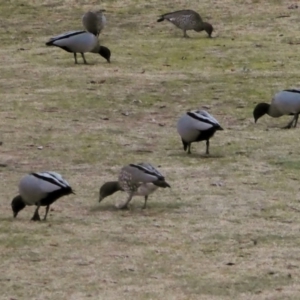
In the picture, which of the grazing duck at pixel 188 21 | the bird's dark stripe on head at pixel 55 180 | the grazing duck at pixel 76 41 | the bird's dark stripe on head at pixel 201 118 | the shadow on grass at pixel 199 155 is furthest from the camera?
the grazing duck at pixel 188 21

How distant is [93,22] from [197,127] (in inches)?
329

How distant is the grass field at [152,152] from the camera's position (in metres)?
7.29

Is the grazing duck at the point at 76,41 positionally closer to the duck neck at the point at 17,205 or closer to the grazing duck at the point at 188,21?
the grazing duck at the point at 188,21

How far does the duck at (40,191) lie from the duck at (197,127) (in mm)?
2571

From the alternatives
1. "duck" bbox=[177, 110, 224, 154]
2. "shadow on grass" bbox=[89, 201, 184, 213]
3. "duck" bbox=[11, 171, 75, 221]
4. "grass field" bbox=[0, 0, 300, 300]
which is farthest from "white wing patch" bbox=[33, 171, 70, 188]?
"duck" bbox=[177, 110, 224, 154]

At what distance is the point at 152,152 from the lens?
1184 centimetres

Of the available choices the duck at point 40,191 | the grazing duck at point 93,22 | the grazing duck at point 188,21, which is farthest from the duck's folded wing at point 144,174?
the grazing duck at point 188,21

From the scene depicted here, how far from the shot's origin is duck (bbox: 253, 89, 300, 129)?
1289 centimetres

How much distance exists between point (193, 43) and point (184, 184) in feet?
29.7

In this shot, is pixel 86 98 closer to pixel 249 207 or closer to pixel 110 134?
pixel 110 134

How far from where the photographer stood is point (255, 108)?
1336cm

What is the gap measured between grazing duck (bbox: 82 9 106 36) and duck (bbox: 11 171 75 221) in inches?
408

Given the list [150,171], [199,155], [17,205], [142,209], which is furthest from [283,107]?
[17,205]

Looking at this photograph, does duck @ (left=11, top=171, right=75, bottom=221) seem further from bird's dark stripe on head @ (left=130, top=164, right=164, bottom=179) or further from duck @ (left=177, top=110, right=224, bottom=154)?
duck @ (left=177, top=110, right=224, bottom=154)
